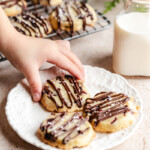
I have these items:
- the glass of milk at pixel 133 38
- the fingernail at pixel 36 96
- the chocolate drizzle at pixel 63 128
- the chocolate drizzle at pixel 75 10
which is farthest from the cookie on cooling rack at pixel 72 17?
the chocolate drizzle at pixel 63 128

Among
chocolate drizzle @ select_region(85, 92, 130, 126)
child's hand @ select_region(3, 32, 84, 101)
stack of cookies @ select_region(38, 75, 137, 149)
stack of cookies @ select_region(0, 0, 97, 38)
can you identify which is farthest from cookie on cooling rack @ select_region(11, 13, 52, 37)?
chocolate drizzle @ select_region(85, 92, 130, 126)

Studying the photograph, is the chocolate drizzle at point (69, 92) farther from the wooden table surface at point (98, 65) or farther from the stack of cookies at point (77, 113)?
the wooden table surface at point (98, 65)

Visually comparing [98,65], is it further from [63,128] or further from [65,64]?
[63,128]

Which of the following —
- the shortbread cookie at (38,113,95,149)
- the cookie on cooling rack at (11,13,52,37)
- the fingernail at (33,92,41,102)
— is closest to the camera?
the shortbread cookie at (38,113,95,149)

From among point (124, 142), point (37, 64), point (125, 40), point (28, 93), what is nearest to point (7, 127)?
point (28, 93)

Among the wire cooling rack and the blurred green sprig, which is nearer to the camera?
the wire cooling rack

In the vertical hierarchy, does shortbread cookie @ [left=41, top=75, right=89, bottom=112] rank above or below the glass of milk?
below

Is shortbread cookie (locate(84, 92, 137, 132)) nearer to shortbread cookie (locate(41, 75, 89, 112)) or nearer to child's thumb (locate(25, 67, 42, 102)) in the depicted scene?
shortbread cookie (locate(41, 75, 89, 112))

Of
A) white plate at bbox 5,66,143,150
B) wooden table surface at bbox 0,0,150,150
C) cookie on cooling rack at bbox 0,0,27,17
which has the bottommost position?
wooden table surface at bbox 0,0,150,150
